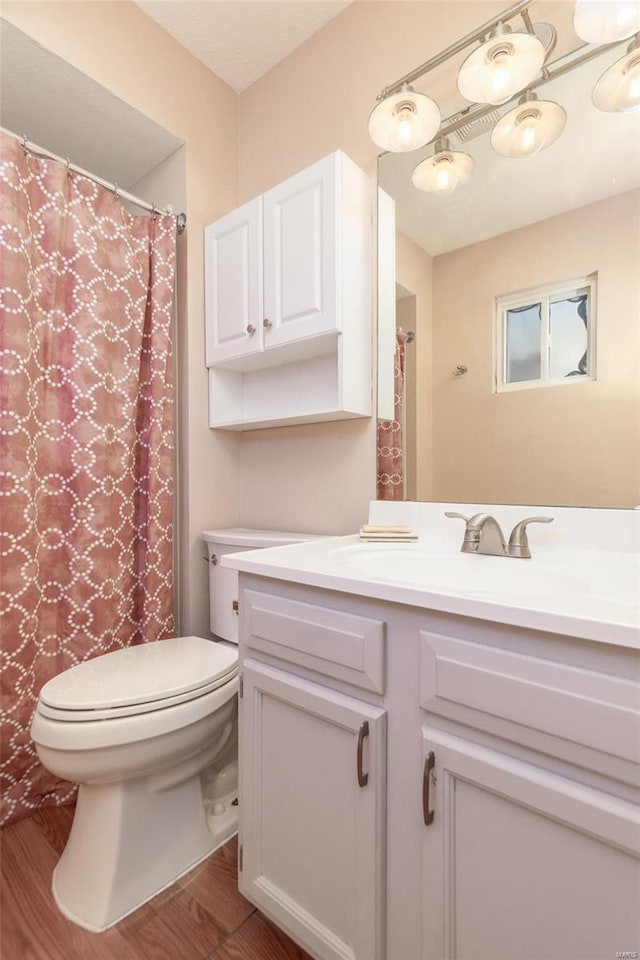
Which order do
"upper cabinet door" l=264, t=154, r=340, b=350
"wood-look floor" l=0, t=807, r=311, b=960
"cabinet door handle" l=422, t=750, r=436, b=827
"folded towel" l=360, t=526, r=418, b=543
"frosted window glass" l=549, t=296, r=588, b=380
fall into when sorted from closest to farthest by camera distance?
"cabinet door handle" l=422, t=750, r=436, b=827 < "wood-look floor" l=0, t=807, r=311, b=960 < "frosted window glass" l=549, t=296, r=588, b=380 < "folded towel" l=360, t=526, r=418, b=543 < "upper cabinet door" l=264, t=154, r=340, b=350

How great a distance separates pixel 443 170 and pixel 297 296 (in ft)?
1.77

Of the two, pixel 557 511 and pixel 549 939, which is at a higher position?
pixel 557 511

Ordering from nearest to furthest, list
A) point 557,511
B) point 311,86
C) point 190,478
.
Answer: point 557,511 → point 311,86 → point 190,478

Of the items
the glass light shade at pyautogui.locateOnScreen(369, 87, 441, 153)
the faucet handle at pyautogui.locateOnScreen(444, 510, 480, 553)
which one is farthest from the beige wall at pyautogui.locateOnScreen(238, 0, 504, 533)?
the faucet handle at pyautogui.locateOnScreen(444, 510, 480, 553)

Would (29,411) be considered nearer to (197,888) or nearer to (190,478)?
(190,478)

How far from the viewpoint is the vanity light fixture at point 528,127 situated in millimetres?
1091

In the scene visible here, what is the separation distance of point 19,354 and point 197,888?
1.50 m

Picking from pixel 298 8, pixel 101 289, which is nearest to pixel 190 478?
pixel 101 289

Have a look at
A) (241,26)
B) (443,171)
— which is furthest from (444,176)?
(241,26)

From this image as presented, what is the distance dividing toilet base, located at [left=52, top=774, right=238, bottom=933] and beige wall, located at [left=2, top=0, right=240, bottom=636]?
0.65 meters

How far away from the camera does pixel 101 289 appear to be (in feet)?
4.93

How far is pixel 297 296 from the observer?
4.59 feet

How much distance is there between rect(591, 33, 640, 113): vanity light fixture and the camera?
0.98 m

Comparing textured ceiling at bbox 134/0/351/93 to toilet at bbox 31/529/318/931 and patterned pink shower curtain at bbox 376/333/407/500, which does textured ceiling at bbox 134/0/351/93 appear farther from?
toilet at bbox 31/529/318/931
